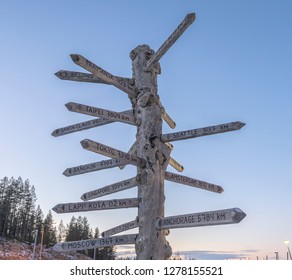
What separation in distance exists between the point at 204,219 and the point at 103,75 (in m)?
2.63

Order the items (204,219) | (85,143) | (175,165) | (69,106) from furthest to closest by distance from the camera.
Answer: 1. (175,165)
2. (69,106)
3. (85,143)
4. (204,219)

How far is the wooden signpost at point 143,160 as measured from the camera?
500cm

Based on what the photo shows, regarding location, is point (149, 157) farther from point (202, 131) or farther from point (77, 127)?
point (77, 127)

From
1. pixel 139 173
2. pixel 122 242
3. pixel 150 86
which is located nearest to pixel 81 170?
pixel 139 173

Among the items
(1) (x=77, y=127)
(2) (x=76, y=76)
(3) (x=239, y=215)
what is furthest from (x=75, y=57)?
(3) (x=239, y=215)

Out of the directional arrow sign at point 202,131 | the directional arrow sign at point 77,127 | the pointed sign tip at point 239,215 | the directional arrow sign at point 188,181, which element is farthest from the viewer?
the directional arrow sign at point 77,127

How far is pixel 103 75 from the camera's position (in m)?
5.51

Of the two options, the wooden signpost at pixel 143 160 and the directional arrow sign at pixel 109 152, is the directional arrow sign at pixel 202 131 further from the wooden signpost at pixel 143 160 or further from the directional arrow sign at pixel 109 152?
the directional arrow sign at pixel 109 152

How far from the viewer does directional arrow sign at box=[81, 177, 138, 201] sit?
5.48 m

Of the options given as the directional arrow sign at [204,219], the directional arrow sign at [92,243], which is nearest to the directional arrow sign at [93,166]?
the directional arrow sign at [92,243]

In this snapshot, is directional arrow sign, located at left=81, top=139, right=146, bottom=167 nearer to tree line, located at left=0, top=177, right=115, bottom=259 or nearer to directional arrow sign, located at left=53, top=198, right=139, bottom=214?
directional arrow sign, located at left=53, top=198, right=139, bottom=214

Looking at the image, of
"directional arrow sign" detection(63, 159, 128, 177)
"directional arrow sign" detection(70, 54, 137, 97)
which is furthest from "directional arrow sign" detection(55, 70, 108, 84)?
"directional arrow sign" detection(63, 159, 128, 177)

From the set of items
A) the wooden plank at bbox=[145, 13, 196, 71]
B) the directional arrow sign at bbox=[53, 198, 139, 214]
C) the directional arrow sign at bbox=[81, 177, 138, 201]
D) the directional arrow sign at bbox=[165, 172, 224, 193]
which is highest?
the wooden plank at bbox=[145, 13, 196, 71]

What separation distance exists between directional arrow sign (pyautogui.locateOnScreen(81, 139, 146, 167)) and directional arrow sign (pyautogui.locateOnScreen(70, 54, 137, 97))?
1.14 meters
